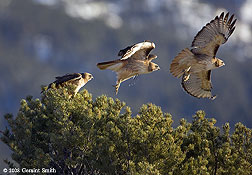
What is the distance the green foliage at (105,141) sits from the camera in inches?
656

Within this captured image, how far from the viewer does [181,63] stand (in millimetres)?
14656

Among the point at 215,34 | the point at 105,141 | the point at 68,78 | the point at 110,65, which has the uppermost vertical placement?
the point at 68,78

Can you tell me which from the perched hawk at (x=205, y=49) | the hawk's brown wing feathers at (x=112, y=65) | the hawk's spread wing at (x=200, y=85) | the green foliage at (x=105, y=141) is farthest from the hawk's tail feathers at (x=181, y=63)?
the green foliage at (x=105, y=141)

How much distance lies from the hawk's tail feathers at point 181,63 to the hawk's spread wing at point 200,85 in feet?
4.90

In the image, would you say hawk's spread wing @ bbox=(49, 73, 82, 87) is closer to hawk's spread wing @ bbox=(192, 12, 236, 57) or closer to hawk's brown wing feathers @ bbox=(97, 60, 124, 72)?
hawk's spread wing @ bbox=(192, 12, 236, 57)

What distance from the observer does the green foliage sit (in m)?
16.7

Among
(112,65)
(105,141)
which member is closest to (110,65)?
(112,65)

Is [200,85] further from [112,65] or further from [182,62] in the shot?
[112,65]

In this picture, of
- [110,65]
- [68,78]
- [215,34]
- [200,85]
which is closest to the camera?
[110,65]

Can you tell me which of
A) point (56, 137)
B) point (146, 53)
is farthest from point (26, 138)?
point (146, 53)

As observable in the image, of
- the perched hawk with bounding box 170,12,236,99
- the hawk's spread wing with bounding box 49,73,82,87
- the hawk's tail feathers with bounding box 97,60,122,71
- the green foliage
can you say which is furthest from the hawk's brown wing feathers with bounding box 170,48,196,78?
the hawk's spread wing with bounding box 49,73,82,87

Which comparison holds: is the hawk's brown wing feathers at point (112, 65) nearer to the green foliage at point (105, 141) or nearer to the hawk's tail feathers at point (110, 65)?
the hawk's tail feathers at point (110, 65)

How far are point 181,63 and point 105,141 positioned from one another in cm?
384

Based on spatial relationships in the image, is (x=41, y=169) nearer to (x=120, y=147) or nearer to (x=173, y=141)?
(x=120, y=147)
